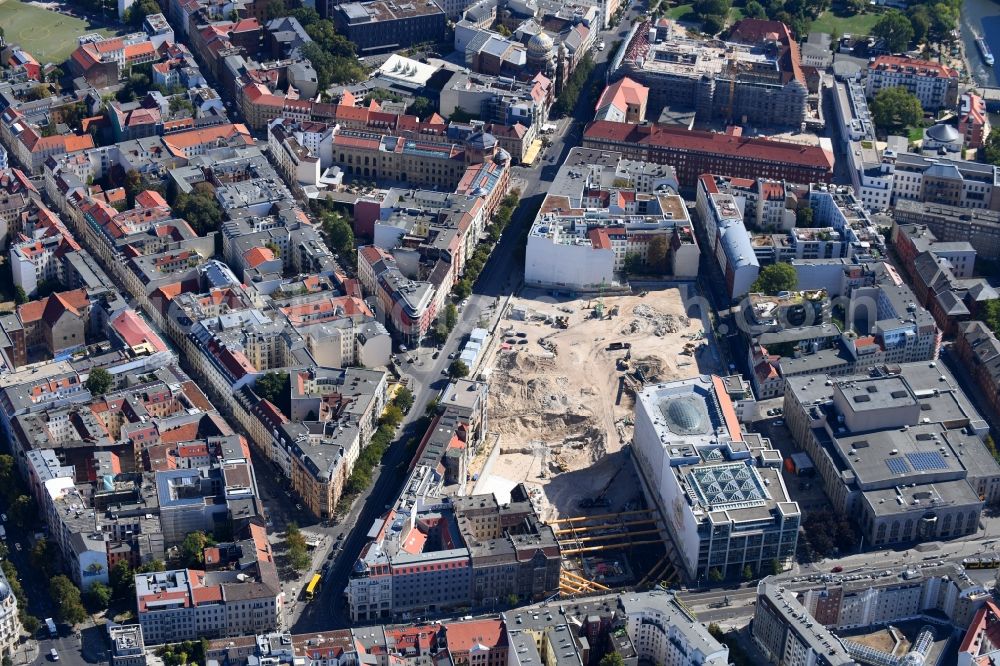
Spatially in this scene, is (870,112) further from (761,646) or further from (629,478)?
(761,646)

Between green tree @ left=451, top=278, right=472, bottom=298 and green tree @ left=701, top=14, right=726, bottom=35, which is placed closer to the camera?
green tree @ left=451, top=278, right=472, bottom=298

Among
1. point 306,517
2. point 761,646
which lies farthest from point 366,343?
point 761,646

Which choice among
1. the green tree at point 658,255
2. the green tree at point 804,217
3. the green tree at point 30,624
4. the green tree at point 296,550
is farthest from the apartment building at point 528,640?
the green tree at point 804,217

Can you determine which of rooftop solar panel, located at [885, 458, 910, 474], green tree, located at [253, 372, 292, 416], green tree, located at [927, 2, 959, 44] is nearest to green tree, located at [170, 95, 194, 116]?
green tree, located at [253, 372, 292, 416]

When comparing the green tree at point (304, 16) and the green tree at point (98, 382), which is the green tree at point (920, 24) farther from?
the green tree at point (98, 382)

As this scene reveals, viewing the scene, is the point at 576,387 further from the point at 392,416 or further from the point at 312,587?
the point at 312,587

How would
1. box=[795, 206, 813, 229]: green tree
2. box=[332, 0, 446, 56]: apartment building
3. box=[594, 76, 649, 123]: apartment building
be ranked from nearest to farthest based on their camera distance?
box=[795, 206, 813, 229]: green tree, box=[594, 76, 649, 123]: apartment building, box=[332, 0, 446, 56]: apartment building

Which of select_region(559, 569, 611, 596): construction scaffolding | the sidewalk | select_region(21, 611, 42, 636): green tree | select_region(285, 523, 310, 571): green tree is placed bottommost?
the sidewalk

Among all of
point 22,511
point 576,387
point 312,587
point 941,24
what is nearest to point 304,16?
point 576,387

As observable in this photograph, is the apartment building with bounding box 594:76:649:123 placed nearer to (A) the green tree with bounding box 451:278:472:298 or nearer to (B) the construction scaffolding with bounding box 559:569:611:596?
(A) the green tree with bounding box 451:278:472:298
